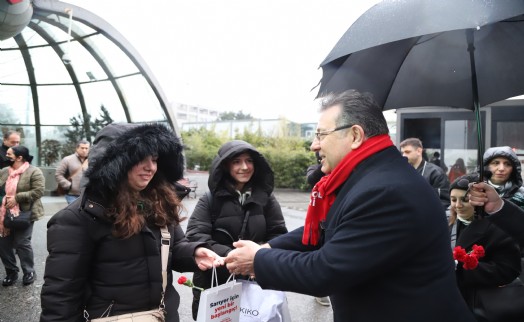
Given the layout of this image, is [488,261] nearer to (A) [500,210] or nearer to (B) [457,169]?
(A) [500,210]

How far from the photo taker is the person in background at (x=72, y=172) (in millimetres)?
6719

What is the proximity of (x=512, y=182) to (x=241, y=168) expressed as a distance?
250 cm

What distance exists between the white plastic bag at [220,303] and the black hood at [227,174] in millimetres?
1164

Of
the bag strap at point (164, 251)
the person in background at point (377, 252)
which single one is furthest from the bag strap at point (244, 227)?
the person in background at point (377, 252)

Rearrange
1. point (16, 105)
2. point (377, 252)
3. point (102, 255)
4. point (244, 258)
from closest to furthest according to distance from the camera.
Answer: point (377, 252) < point (244, 258) < point (102, 255) < point (16, 105)

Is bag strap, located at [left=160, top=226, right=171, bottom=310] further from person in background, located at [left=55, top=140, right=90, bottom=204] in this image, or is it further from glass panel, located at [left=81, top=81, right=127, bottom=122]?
glass panel, located at [left=81, top=81, right=127, bottom=122]

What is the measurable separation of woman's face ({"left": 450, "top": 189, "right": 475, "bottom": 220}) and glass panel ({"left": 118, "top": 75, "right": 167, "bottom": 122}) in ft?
46.3

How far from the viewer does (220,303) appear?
6.89 ft

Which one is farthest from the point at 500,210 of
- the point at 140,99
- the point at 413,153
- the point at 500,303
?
the point at 140,99

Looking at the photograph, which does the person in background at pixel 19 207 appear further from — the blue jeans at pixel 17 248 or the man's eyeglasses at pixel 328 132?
the man's eyeglasses at pixel 328 132

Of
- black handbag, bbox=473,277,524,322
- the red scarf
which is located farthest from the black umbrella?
black handbag, bbox=473,277,524,322

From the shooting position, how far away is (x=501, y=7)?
176 cm

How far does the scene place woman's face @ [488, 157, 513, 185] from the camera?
377 cm

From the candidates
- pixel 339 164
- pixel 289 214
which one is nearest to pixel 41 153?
pixel 289 214
